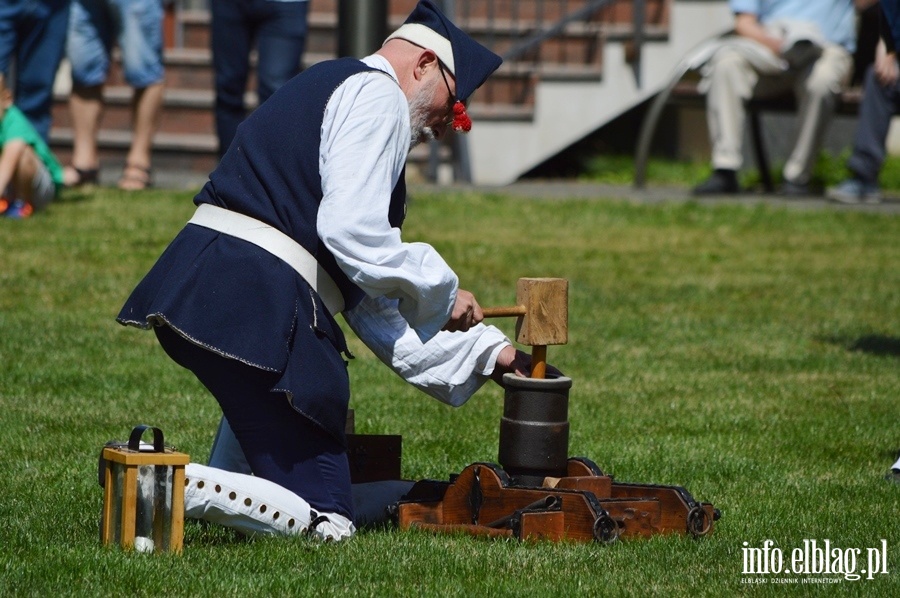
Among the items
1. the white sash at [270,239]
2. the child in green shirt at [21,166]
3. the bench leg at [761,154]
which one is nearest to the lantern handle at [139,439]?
the white sash at [270,239]

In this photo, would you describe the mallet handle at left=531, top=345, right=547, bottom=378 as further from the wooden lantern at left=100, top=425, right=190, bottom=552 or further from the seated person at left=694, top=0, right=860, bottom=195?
the seated person at left=694, top=0, right=860, bottom=195

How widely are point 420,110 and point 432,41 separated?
0.19 meters

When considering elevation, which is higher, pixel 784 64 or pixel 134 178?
pixel 784 64

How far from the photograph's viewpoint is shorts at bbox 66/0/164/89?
10.5 meters

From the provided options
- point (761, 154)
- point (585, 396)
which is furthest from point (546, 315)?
point (761, 154)

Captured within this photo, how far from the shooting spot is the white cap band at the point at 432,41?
13.5 ft

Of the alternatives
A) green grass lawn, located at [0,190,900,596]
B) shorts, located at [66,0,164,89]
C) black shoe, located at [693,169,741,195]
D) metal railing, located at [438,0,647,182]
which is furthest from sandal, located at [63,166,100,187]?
black shoe, located at [693,169,741,195]

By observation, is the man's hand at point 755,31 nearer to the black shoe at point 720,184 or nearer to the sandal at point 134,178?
the black shoe at point 720,184

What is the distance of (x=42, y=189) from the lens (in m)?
9.63

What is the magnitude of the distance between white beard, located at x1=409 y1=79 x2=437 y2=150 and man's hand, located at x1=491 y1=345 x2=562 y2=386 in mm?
669

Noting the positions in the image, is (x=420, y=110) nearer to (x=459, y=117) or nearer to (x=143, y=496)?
(x=459, y=117)

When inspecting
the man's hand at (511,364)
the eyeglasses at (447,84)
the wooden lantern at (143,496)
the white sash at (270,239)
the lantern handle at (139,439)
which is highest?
the eyeglasses at (447,84)

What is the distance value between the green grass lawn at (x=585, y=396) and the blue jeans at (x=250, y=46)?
2.50 ft

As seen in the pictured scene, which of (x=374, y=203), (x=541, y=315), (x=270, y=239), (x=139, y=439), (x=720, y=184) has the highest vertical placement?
(x=374, y=203)
